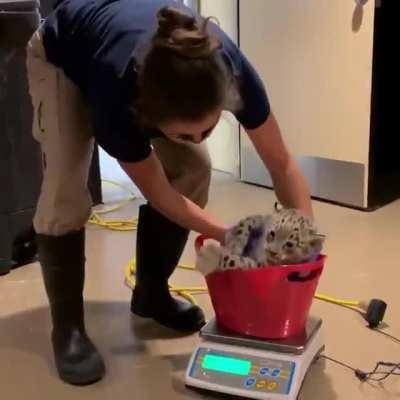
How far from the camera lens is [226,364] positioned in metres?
1.38

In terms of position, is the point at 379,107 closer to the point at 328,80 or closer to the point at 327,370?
the point at 328,80

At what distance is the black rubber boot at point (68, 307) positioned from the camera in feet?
4.91

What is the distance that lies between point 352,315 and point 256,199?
3.25 feet

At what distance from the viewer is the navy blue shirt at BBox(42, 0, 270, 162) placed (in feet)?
4.10

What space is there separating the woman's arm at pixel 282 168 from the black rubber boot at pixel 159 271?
29 centimetres

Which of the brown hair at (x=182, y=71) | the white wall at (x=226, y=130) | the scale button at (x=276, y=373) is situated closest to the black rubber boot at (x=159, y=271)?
the scale button at (x=276, y=373)

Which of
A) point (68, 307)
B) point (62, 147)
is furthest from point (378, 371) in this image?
point (62, 147)

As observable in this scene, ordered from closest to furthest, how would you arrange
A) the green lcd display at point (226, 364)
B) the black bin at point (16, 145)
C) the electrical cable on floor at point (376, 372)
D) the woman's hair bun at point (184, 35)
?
1. the woman's hair bun at point (184, 35)
2. the green lcd display at point (226, 364)
3. the electrical cable on floor at point (376, 372)
4. the black bin at point (16, 145)

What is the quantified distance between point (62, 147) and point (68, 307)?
12.7 inches

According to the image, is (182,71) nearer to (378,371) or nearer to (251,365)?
(251,365)

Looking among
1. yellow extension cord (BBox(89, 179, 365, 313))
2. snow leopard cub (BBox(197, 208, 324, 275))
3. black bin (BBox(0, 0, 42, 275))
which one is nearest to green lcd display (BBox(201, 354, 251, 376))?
snow leopard cub (BBox(197, 208, 324, 275))

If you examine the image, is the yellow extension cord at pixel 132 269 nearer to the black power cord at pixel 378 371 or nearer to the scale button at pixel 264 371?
the black power cord at pixel 378 371

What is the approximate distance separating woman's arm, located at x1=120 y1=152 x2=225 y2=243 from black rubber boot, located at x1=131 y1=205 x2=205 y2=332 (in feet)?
0.92

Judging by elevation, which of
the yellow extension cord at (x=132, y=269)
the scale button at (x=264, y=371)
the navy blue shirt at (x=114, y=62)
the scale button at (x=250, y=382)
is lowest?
the yellow extension cord at (x=132, y=269)
